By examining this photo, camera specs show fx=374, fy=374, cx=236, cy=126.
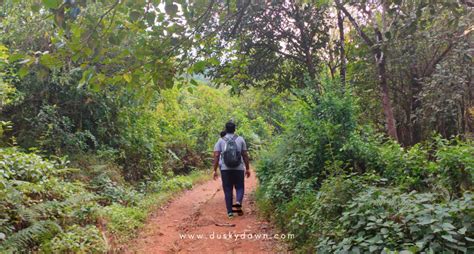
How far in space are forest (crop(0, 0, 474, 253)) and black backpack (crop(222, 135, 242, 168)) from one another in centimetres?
76

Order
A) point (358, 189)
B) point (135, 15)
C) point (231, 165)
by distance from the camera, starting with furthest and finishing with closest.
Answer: point (231, 165)
point (358, 189)
point (135, 15)

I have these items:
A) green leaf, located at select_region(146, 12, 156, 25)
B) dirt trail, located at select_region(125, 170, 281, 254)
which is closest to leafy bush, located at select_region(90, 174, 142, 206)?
dirt trail, located at select_region(125, 170, 281, 254)

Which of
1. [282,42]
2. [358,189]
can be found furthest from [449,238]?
[282,42]

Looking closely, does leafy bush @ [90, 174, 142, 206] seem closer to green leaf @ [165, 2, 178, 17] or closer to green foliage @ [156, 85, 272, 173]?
green foliage @ [156, 85, 272, 173]

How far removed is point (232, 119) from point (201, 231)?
3.38 metres

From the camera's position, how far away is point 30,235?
4.49m

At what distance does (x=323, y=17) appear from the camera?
10.0 m

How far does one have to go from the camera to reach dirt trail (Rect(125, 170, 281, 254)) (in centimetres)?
525

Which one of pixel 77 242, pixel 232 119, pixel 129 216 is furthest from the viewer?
pixel 232 119

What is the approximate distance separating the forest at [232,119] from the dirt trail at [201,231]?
317 millimetres

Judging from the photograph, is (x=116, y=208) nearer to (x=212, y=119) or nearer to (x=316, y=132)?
(x=316, y=132)

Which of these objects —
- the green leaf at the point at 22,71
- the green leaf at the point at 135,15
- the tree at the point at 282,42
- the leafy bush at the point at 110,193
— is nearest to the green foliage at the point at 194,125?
the tree at the point at 282,42

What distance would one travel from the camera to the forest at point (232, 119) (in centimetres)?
324

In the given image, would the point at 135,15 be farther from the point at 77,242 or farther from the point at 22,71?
the point at 77,242
